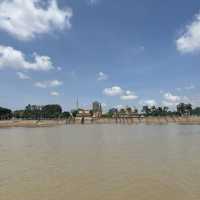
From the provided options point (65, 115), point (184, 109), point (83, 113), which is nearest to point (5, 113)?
point (65, 115)

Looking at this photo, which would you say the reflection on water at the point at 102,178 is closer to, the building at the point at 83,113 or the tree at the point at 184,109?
the building at the point at 83,113

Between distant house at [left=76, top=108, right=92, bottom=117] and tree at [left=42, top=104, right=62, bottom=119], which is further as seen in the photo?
distant house at [left=76, top=108, right=92, bottom=117]

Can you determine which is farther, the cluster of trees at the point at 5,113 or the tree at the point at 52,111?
the tree at the point at 52,111

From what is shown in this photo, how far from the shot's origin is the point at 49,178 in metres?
14.7

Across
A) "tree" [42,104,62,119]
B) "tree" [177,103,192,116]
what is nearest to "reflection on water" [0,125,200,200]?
"tree" [42,104,62,119]

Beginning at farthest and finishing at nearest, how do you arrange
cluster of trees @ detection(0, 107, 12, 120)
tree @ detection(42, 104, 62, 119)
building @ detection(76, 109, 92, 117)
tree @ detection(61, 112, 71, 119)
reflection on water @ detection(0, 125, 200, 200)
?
tree @ detection(61, 112, 71, 119)
building @ detection(76, 109, 92, 117)
tree @ detection(42, 104, 62, 119)
cluster of trees @ detection(0, 107, 12, 120)
reflection on water @ detection(0, 125, 200, 200)

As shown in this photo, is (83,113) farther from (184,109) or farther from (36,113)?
(184,109)

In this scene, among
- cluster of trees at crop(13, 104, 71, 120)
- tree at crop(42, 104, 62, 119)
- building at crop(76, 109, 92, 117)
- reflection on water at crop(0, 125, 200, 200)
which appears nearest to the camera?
reflection on water at crop(0, 125, 200, 200)

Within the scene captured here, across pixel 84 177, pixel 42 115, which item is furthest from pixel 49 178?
pixel 42 115

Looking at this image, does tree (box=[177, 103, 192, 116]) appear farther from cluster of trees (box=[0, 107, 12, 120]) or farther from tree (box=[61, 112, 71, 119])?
cluster of trees (box=[0, 107, 12, 120])

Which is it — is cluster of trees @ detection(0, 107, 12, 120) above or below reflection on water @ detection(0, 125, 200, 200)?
above

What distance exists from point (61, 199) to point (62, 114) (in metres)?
176

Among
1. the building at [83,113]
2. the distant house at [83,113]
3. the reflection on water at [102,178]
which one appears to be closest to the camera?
the reflection on water at [102,178]

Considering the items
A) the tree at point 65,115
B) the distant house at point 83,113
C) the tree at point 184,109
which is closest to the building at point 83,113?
the distant house at point 83,113
